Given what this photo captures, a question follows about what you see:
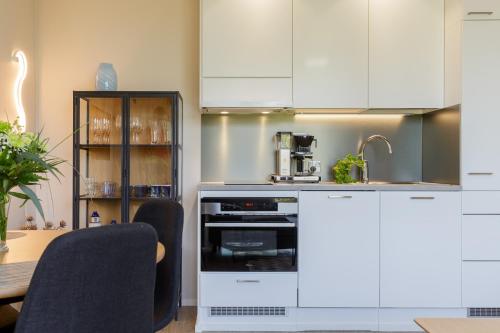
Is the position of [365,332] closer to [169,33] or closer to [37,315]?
[37,315]

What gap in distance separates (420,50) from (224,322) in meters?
2.46

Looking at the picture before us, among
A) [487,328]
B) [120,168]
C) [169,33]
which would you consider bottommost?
[487,328]

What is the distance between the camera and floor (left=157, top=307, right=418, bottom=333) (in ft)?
9.03

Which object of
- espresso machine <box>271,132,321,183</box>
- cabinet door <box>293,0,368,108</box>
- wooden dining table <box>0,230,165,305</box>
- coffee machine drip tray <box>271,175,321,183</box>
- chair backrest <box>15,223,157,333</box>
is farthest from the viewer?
espresso machine <box>271,132,321,183</box>

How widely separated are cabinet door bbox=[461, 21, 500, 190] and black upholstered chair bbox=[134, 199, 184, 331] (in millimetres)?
2108

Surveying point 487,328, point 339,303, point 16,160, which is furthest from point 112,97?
point 487,328

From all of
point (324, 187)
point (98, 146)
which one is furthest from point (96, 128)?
point (324, 187)

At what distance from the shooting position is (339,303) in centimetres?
274

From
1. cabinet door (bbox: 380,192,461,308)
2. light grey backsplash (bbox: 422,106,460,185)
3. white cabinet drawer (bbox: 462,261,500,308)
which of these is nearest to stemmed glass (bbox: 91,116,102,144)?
cabinet door (bbox: 380,192,461,308)

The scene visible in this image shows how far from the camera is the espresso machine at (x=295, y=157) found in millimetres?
3160

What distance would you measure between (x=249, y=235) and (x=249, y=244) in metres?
0.06

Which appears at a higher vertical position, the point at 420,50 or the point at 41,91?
the point at 420,50

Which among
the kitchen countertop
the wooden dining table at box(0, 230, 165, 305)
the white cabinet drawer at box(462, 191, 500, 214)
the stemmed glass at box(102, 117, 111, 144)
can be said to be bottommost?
the wooden dining table at box(0, 230, 165, 305)

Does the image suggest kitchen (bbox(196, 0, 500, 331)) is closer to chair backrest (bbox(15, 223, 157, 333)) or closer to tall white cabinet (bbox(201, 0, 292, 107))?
tall white cabinet (bbox(201, 0, 292, 107))
